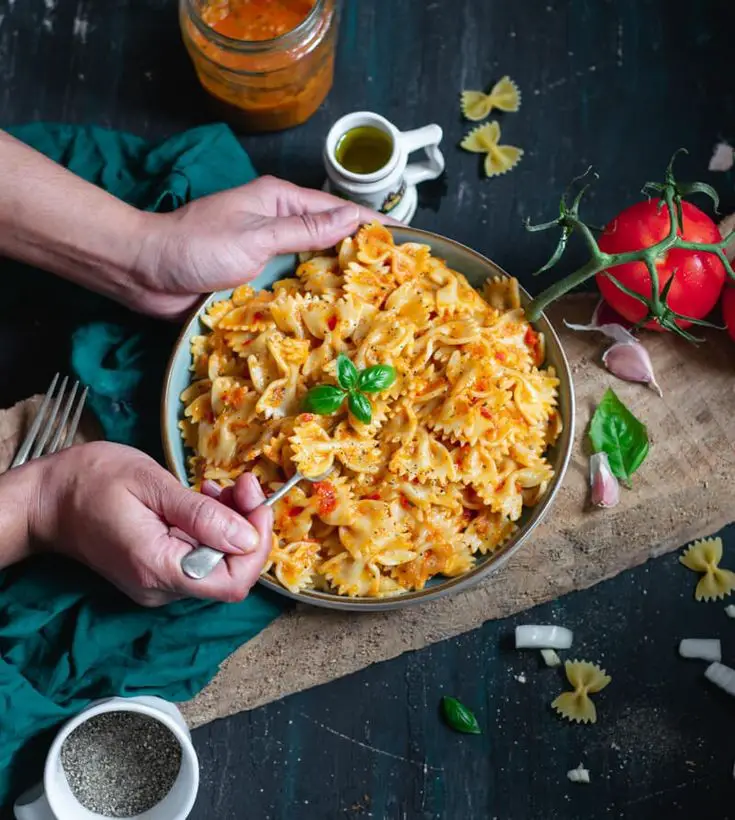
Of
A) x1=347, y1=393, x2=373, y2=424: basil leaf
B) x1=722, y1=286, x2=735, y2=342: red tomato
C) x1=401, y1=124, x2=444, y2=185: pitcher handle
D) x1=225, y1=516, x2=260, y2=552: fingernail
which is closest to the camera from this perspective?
x1=225, y1=516, x2=260, y2=552: fingernail

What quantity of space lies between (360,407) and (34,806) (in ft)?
4.71

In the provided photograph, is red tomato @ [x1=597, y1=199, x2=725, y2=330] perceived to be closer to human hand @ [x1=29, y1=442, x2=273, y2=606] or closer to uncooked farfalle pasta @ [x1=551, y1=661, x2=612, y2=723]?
uncooked farfalle pasta @ [x1=551, y1=661, x2=612, y2=723]

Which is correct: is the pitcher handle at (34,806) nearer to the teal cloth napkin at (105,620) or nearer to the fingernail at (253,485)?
the teal cloth napkin at (105,620)

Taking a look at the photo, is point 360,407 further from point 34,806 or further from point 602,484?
point 34,806

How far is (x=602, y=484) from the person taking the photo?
2971mm

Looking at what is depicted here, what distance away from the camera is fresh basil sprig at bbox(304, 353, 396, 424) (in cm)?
257

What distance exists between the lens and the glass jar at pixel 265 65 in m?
3.05

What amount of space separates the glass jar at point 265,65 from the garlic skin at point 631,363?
1.32 meters

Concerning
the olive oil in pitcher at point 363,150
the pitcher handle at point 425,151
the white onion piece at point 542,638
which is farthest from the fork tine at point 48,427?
the white onion piece at point 542,638

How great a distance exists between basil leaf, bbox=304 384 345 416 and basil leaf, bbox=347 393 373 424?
0.03 m

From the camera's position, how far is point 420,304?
274 centimetres

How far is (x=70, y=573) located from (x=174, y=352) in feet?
2.35

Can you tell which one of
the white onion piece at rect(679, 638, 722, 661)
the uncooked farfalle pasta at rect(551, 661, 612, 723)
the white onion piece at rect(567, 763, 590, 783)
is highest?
the white onion piece at rect(679, 638, 722, 661)

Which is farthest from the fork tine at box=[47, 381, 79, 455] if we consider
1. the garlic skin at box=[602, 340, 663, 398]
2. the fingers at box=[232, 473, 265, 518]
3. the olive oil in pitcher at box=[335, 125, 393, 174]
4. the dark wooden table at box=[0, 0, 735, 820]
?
the garlic skin at box=[602, 340, 663, 398]
